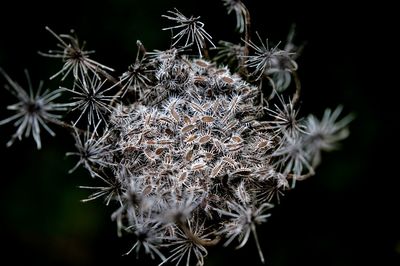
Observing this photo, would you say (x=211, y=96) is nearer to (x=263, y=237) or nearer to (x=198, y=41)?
(x=198, y=41)

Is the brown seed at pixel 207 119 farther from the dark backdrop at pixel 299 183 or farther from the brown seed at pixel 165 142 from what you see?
the dark backdrop at pixel 299 183

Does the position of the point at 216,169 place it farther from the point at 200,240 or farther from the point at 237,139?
the point at 200,240

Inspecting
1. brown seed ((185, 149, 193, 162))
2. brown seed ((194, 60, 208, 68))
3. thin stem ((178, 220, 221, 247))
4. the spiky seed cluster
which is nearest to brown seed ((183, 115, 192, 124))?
the spiky seed cluster

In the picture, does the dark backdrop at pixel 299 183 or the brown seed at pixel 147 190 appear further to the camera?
the dark backdrop at pixel 299 183

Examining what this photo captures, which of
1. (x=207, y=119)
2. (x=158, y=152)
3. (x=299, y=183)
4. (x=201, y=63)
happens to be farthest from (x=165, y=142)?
(x=299, y=183)

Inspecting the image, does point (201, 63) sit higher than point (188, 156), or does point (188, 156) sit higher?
point (201, 63)

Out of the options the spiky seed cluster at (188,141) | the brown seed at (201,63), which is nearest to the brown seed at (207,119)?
the spiky seed cluster at (188,141)

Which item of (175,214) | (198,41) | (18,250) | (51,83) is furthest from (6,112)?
(175,214)
